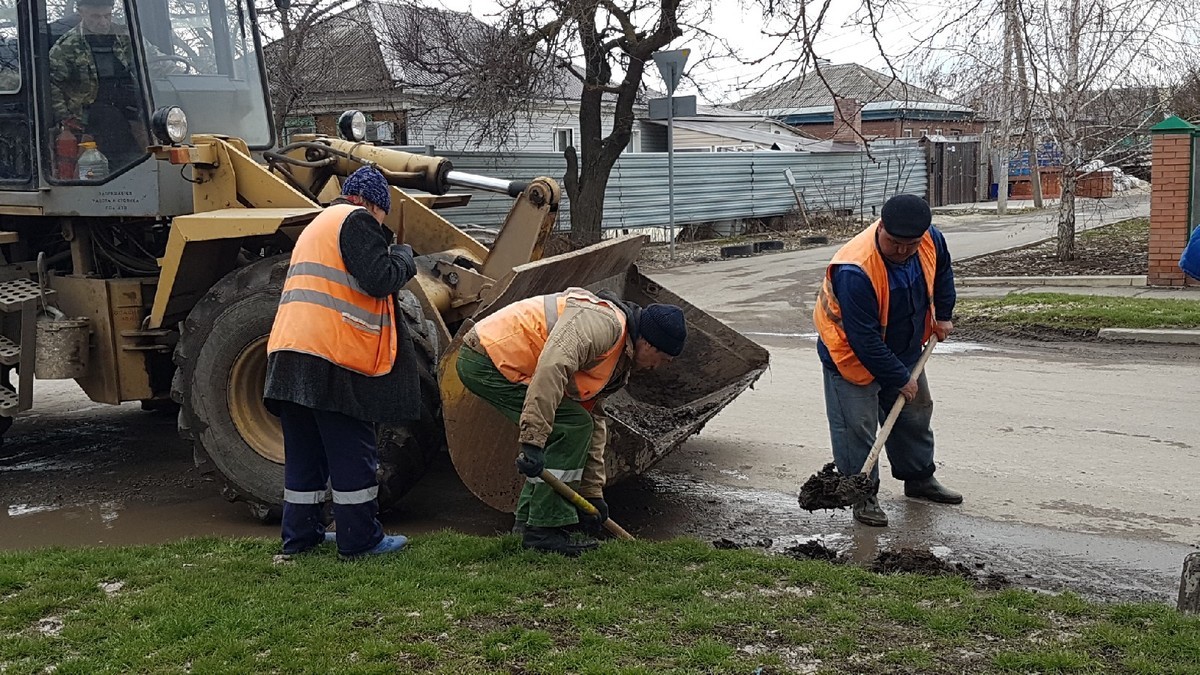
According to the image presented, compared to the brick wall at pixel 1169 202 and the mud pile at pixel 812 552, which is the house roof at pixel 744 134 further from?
the mud pile at pixel 812 552

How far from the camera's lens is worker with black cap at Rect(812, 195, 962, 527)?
18.1 feet

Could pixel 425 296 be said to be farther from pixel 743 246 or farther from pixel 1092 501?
pixel 743 246

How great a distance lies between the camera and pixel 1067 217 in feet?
50.4

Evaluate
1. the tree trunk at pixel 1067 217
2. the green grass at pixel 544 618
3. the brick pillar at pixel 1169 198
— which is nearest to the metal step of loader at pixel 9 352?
the green grass at pixel 544 618

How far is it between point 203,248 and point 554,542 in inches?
99.0

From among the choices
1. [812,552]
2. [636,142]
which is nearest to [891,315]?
[812,552]

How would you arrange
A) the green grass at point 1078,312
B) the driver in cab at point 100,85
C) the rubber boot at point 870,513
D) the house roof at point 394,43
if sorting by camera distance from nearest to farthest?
the rubber boot at point 870,513 < the driver in cab at point 100,85 < the green grass at point 1078,312 < the house roof at point 394,43

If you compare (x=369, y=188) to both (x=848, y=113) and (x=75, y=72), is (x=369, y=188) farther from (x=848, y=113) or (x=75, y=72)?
(x=848, y=113)

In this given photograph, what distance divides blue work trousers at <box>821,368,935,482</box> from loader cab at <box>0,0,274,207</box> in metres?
3.73

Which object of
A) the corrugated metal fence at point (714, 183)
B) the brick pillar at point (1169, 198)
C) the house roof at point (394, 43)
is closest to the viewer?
the brick pillar at point (1169, 198)

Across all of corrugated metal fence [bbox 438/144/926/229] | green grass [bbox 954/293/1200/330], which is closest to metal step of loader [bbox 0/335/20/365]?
green grass [bbox 954/293/1200/330]

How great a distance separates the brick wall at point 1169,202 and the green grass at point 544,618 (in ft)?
32.1

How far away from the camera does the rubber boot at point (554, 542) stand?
497 cm

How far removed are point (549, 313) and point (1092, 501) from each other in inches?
117
